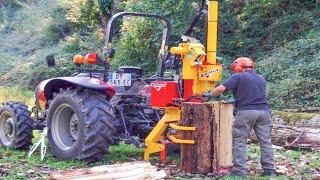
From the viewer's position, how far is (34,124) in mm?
9805

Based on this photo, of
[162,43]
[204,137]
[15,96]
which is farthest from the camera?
[15,96]

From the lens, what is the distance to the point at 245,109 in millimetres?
7895

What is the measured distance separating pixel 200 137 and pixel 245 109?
2.41 feet

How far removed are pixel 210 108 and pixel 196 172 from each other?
0.90 meters

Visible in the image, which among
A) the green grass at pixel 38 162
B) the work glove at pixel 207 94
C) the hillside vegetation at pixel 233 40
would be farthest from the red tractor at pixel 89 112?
the hillside vegetation at pixel 233 40

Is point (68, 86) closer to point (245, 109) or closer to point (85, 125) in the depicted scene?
point (85, 125)

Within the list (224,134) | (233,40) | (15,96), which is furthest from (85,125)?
(15,96)

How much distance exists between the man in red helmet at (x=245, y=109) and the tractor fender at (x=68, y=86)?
1.52 meters

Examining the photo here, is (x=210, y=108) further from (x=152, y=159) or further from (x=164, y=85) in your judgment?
(x=152, y=159)

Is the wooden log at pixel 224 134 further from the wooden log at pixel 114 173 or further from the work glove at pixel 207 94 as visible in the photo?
the wooden log at pixel 114 173

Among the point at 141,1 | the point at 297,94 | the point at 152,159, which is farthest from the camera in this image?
the point at 141,1

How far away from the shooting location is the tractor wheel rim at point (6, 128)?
985 centimetres

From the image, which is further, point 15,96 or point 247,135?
point 15,96

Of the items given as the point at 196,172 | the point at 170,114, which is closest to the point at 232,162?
the point at 196,172
